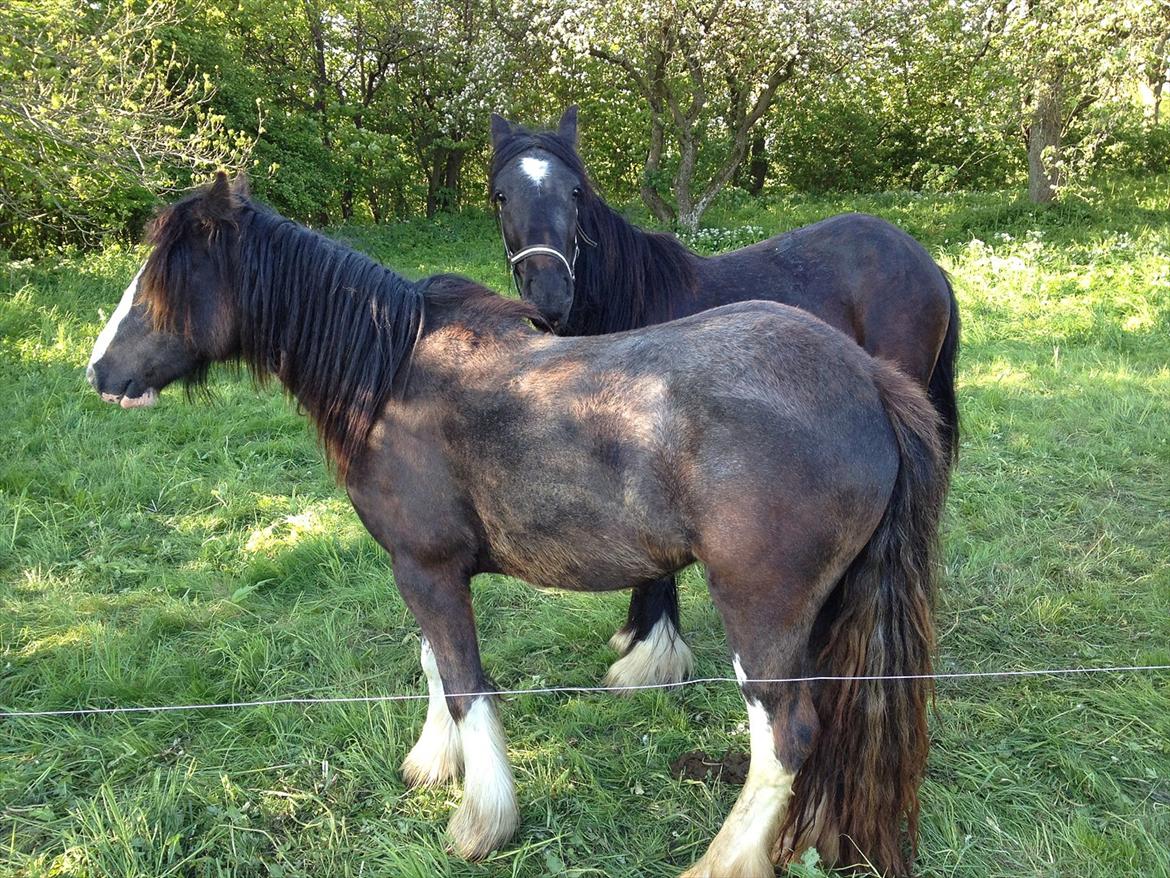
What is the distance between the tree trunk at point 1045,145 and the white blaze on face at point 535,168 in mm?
9897

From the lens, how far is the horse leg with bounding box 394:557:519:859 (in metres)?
2.52

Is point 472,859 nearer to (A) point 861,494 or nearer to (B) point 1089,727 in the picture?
(A) point 861,494

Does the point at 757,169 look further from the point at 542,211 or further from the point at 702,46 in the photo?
the point at 542,211

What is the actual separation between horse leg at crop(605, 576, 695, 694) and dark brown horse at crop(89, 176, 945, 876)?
89cm

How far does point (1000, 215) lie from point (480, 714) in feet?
46.5

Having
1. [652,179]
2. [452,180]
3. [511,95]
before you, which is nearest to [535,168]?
[652,179]

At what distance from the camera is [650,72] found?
Result: 42.9 feet

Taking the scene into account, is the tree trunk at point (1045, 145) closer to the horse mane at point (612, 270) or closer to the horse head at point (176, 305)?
the horse mane at point (612, 270)

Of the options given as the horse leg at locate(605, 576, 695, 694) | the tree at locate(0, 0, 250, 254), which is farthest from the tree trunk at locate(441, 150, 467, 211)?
the horse leg at locate(605, 576, 695, 694)

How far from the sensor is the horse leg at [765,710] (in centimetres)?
208

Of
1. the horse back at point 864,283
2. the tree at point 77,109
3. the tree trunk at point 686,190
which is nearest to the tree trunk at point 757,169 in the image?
the tree trunk at point 686,190

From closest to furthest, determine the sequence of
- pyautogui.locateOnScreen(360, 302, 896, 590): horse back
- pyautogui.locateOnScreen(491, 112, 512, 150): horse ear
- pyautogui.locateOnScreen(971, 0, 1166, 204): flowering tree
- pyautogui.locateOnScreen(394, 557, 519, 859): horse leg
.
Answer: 1. pyautogui.locateOnScreen(360, 302, 896, 590): horse back
2. pyautogui.locateOnScreen(394, 557, 519, 859): horse leg
3. pyautogui.locateOnScreen(491, 112, 512, 150): horse ear
4. pyautogui.locateOnScreen(971, 0, 1166, 204): flowering tree

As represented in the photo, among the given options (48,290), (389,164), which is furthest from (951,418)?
(389,164)

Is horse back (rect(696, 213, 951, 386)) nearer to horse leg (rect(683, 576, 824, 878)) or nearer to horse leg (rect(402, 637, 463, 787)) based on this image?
horse leg (rect(683, 576, 824, 878))
